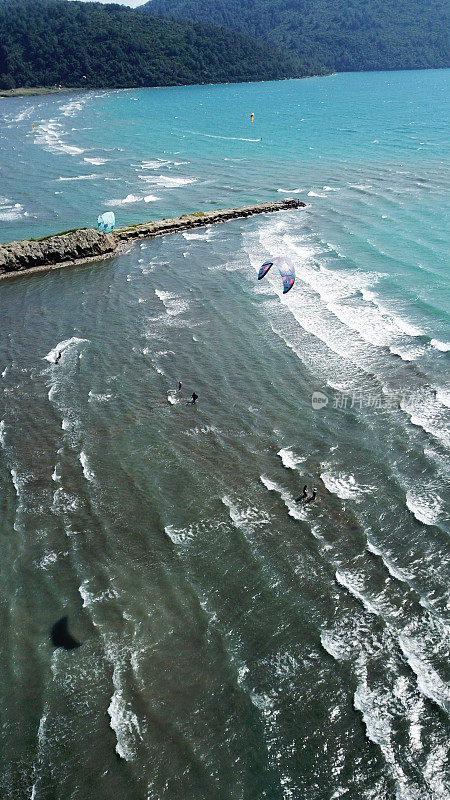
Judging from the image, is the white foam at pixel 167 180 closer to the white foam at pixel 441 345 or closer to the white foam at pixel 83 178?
the white foam at pixel 83 178

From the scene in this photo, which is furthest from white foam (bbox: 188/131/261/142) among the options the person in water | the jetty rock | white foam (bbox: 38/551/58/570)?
white foam (bbox: 38/551/58/570)

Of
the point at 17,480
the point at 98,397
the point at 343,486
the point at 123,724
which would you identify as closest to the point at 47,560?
the point at 17,480

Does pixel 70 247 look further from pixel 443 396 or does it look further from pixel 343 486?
pixel 343 486

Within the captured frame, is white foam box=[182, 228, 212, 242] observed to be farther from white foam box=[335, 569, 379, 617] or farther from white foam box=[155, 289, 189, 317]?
white foam box=[335, 569, 379, 617]

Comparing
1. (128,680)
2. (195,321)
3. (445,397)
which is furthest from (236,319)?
(128,680)

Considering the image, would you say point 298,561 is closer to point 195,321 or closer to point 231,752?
point 231,752
